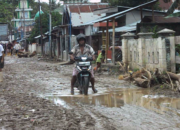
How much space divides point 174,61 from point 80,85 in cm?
371

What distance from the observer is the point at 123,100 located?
24.1 feet

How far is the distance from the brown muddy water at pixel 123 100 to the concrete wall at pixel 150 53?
6.82 ft

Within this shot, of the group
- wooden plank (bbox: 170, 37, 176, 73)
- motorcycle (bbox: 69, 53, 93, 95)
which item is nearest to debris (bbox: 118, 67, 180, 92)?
wooden plank (bbox: 170, 37, 176, 73)

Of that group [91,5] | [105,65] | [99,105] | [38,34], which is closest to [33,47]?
[38,34]

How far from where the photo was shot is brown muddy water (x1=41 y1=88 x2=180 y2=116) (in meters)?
6.44

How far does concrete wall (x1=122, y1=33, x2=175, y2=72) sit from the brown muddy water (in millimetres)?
2079

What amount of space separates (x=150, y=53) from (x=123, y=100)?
15.1ft

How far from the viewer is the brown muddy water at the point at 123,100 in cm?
644

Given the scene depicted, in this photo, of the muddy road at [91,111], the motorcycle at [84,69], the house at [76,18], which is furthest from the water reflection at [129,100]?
the house at [76,18]

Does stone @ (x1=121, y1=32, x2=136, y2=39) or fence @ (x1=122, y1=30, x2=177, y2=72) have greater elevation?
stone @ (x1=121, y1=32, x2=136, y2=39)

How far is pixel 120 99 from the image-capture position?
752 cm

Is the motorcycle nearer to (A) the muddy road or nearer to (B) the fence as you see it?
(A) the muddy road

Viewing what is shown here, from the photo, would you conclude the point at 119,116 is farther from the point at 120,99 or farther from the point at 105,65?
the point at 105,65

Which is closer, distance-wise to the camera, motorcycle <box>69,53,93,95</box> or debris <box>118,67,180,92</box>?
motorcycle <box>69,53,93,95</box>
